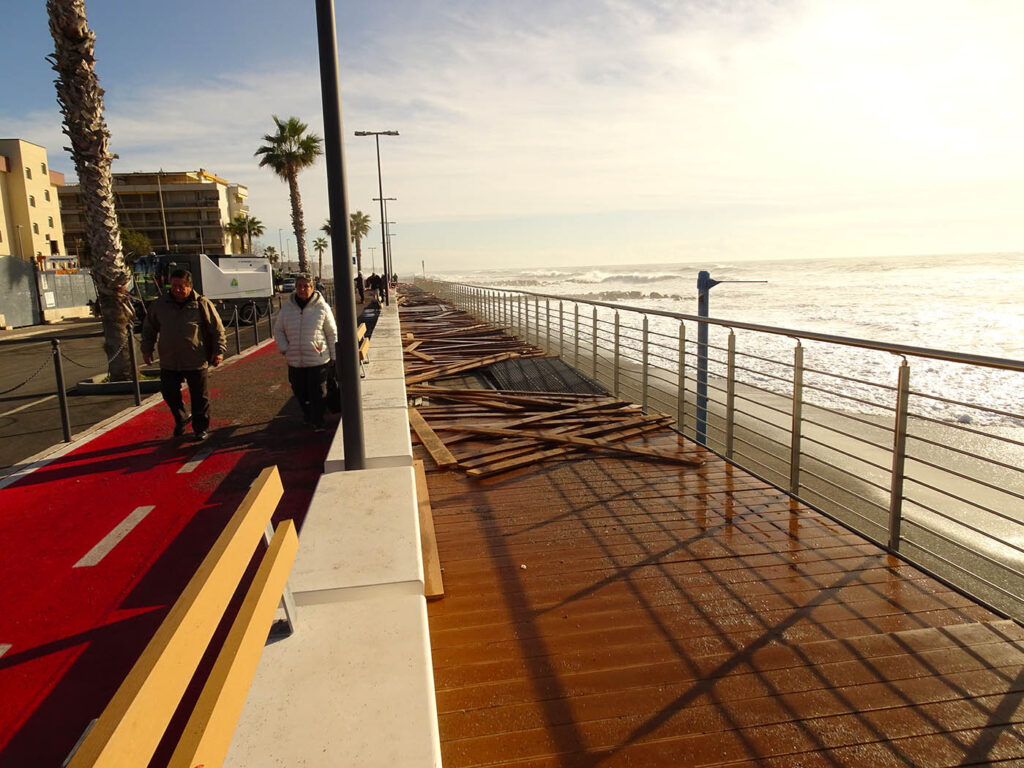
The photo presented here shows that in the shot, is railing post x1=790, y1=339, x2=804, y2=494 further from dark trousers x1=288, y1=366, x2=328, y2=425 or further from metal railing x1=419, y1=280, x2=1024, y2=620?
dark trousers x1=288, y1=366, x2=328, y2=425

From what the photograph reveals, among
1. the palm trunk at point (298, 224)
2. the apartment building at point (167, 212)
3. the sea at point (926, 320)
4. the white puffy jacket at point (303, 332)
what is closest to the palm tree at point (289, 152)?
the palm trunk at point (298, 224)

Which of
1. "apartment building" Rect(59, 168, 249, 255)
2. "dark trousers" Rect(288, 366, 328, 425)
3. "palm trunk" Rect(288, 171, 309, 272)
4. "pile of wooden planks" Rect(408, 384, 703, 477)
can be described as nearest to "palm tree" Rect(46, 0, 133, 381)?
"dark trousers" Rect(288, 366, 328, 425)

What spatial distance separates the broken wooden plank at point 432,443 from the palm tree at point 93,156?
5.84 metres

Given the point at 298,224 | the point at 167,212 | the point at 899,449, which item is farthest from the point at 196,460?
the point at 167,212

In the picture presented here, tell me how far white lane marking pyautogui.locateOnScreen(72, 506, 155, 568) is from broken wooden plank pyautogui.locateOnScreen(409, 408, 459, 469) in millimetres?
2263

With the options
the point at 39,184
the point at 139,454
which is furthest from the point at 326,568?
the point at 39,184

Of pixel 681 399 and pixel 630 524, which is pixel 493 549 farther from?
pixel 681 399

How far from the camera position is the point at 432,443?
243 inches

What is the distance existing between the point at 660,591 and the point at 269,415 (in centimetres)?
662

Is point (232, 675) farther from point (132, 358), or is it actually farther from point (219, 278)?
point (219, 278)

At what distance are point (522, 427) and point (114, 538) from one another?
3.65 m

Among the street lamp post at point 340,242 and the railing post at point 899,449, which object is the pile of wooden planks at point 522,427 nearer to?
the street lamp post at point 340,242

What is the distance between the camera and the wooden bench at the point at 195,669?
3.69 feet

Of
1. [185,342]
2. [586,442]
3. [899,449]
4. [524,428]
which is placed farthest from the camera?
[185,342]
